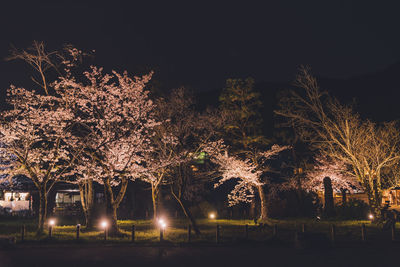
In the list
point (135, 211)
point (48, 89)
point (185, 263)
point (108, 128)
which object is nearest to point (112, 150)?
point (108, 128)

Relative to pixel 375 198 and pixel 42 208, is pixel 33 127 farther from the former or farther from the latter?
pixel 375 198

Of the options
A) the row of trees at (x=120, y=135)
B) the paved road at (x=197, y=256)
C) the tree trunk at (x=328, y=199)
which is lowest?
the paved road at (x=197, y=256)

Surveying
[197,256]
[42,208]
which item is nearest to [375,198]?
[197,256]

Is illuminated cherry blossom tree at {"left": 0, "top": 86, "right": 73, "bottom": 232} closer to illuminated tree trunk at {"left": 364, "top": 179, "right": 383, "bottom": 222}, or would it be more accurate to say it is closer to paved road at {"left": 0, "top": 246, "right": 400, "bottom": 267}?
paved road at {"left": 0, "top": 246, "right": 400, "bottom": 267}

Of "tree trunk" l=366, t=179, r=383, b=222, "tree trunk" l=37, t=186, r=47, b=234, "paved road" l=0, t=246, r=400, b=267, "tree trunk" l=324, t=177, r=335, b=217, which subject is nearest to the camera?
"paved road" l=0, t=246, r=400, b=267

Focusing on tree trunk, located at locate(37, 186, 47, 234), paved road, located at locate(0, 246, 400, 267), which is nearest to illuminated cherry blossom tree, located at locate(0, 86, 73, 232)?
tree trunk, located at locate(37, 186, 47, 234)

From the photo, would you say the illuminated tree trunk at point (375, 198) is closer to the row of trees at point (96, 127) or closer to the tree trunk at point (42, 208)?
the row of trees at point (96, 127)

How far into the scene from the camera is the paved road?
1141 cm

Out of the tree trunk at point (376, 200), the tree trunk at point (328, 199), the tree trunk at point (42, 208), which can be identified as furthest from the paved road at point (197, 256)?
the tree trunk at point (328, 199)

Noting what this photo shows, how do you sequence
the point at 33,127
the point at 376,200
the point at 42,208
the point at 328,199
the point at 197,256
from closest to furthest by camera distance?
the point at 197,256
the point at 42,208
the point at 33,127
the point at 376,200
the point at 328,199

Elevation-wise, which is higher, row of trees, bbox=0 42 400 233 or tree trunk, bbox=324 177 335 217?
row of trees, bbox=0 42 400 233

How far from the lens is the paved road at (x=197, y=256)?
11414mm

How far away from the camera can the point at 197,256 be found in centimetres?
1305

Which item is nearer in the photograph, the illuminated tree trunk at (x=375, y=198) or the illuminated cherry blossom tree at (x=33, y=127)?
the illuminated cherry blossom tree at (x=33, y=127)
